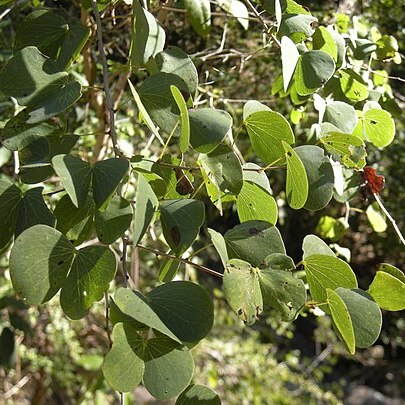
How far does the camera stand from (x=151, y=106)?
0.54 meters

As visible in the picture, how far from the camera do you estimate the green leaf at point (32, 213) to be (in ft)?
1.63

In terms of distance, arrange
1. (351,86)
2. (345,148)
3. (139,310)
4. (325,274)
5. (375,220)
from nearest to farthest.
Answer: (139,310), (325,274), (345,148), (351,86), (375,220)

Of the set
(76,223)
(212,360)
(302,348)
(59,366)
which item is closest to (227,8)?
(76,223)

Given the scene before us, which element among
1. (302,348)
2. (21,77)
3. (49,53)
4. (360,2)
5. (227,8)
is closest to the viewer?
(21,77)

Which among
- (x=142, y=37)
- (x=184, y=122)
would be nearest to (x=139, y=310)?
(x=184, y=122)

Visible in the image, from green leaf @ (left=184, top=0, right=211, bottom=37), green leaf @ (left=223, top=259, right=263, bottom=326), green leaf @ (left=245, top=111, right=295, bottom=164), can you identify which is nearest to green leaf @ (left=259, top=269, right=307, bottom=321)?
green leaf @ (left=223, top=259, right=263, bottom=326)

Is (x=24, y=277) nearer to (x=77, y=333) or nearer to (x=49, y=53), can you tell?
(x=49, y=53)

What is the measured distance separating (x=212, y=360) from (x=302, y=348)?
143cm

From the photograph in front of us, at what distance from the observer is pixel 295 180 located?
530 millimetres

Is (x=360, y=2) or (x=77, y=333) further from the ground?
Answer: (x=360, y=2)

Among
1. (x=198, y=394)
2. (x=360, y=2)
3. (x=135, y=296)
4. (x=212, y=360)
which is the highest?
(x=135, y=296)

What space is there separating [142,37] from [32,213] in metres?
0.17

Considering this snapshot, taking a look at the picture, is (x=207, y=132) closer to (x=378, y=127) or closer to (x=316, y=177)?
(x=316, y=177)

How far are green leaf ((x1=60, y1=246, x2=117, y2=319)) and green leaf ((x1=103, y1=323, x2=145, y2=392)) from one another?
0.13ft
